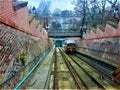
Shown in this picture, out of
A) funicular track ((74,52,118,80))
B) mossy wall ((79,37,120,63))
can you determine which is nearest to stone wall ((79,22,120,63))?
mossy wall ((79,37,120,63))

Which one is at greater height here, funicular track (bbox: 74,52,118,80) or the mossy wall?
the mossy wall

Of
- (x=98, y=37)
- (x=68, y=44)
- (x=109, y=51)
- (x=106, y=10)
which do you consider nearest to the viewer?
(x=109, y=51)

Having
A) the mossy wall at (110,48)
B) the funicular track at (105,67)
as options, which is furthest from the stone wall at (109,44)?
the funicular track at (105,67)

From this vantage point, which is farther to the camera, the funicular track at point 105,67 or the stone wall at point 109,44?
the stone wall at point 109,44

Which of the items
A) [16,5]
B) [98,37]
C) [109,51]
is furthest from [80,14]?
[16,5]

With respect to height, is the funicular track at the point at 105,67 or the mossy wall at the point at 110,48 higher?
the mossy wall at the point at 110,48

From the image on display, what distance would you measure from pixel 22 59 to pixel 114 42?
10.2 m

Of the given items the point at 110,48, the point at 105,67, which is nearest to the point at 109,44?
the point at 110,48

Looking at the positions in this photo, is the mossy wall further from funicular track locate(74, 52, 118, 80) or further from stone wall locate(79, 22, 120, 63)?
funicular track locate(74, 52, 118, 80)

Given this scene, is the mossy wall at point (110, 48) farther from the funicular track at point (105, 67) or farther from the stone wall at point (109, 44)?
the funicular track at point (105, 67)

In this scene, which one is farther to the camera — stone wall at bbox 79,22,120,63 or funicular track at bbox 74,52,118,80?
stone wall at bbox 79,22,120,63

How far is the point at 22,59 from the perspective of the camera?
415 inches

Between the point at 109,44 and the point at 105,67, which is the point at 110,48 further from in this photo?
the point at 105,67

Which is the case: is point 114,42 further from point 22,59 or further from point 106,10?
point 106,10
